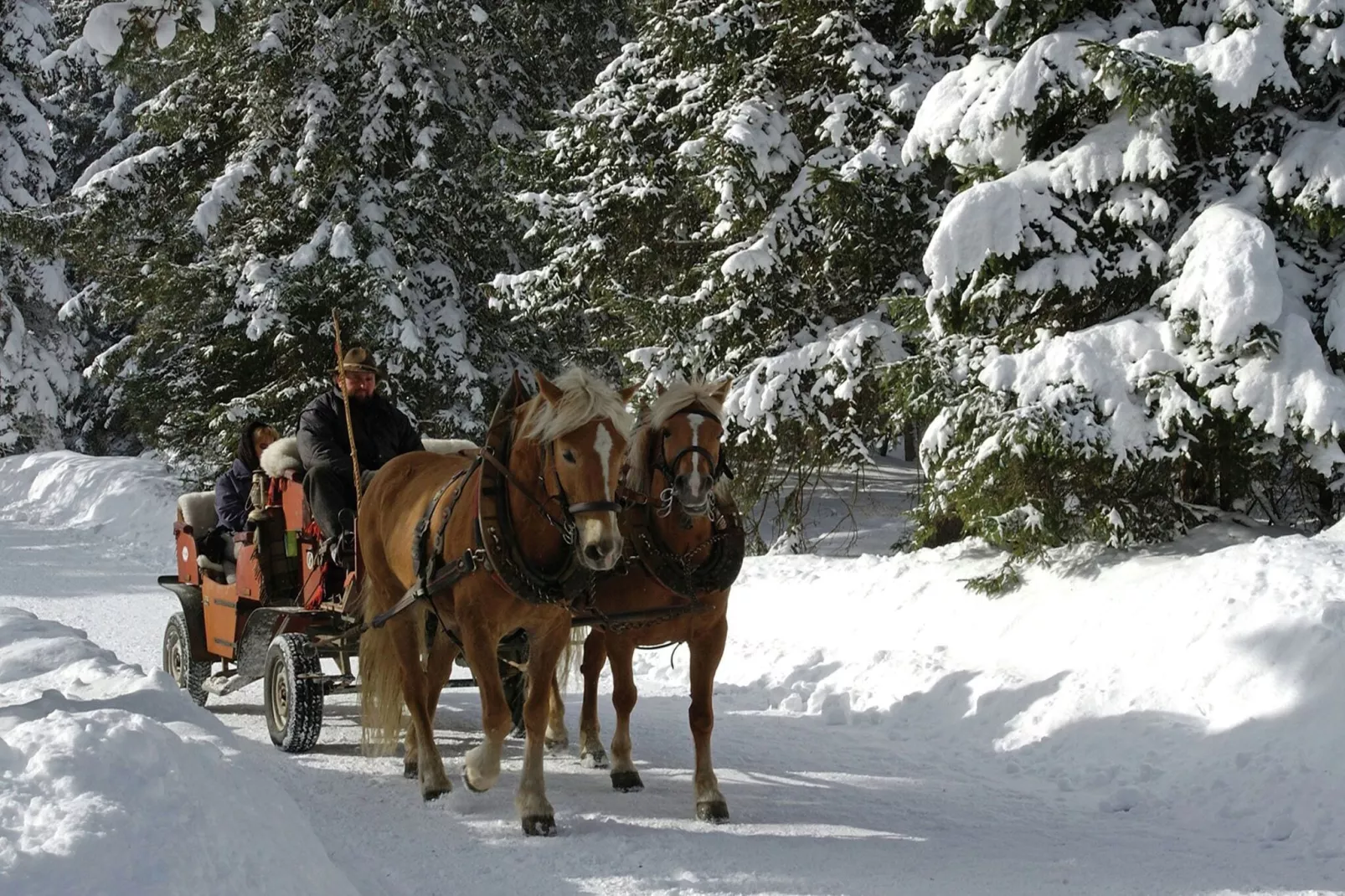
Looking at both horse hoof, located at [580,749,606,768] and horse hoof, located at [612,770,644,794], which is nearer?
horse hoof, located at [612,770,644,794]

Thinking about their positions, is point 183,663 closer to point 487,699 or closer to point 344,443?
point 344,443

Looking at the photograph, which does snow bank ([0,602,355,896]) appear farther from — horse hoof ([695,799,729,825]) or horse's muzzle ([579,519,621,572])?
horse hoof ([695,799,729,825])

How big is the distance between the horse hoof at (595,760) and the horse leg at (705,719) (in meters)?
1.00

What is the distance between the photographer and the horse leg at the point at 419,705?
592 centimetres

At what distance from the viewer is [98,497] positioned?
19.3 metres

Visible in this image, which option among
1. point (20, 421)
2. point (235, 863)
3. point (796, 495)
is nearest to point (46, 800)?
point (235, 863)

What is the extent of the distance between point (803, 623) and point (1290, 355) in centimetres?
430

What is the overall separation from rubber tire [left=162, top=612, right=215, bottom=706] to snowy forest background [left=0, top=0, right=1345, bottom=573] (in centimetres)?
369

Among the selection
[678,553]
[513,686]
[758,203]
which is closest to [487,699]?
[678,553]

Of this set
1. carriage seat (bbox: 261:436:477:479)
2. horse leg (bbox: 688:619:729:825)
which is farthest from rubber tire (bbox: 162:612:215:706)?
horse leg (bbox: 688:619:729:825)

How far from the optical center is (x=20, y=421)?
25891mm

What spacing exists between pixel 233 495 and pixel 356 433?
1.35 metres

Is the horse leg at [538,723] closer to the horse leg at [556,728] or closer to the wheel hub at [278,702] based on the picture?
the horse leg at [556,728]

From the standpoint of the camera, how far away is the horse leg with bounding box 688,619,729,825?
545cm
